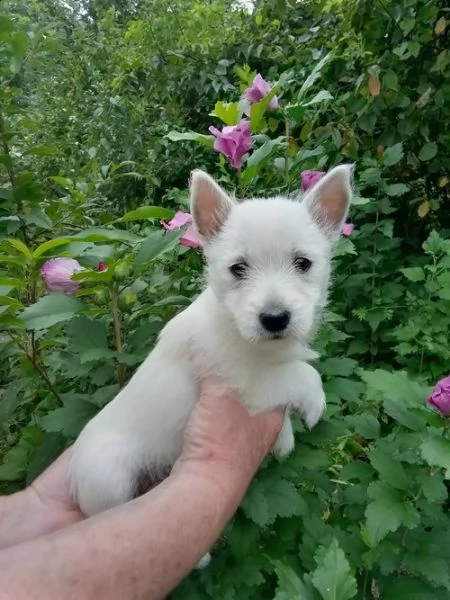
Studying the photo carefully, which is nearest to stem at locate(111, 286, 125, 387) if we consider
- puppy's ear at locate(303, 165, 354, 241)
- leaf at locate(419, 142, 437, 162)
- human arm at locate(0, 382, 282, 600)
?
human arm at locate(0, 382, 282, 600)

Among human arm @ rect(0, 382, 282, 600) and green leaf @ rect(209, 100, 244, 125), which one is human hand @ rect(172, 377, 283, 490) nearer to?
human arm @ rect(0, 382, 282, 600)

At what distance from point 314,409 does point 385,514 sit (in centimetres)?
44

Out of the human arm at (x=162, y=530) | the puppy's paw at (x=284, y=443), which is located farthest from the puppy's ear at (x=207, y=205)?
the puppy's paw at (x=284, y=443)

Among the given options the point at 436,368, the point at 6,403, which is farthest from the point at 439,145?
the point at 6,403

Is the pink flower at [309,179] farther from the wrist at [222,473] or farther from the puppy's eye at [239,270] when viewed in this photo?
the wrist at [222,473]

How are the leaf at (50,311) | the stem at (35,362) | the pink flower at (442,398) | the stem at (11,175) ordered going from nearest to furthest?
the pink flower at (442,398) → the leaf at (50,311) → the stem at (35,362) → the stem at (11,175)

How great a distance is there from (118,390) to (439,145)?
2.19 meters

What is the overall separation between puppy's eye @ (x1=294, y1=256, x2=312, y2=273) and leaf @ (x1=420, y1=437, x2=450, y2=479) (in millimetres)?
567

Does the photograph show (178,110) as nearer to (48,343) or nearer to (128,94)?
(128,94)

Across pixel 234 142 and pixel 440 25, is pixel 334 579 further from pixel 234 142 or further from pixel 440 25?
pixel 440 25

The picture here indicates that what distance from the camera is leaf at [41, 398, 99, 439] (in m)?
1.72

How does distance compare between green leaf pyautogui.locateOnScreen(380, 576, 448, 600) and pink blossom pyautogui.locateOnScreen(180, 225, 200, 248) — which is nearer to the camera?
green leaf pyautogui.locateOnScreen(380, 576, 448, 600)

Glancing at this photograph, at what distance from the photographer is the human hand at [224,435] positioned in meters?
1.46

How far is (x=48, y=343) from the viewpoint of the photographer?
1962 millimetres
